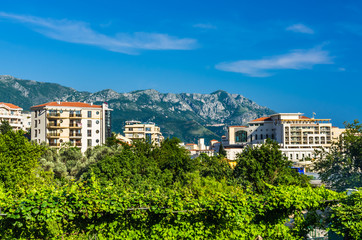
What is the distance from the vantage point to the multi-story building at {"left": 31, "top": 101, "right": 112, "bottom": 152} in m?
68.1

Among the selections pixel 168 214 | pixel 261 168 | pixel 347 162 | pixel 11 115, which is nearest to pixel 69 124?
pixel 11 115

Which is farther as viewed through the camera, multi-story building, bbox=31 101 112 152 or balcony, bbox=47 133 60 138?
multi-story building, bbox=31 101 112 152

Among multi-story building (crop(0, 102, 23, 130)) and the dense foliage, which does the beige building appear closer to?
multi-story building (crop(0, 102, 23, 130))

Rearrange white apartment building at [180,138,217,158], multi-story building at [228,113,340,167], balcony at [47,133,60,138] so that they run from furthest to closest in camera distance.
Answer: white apartment building at [180,138,217,158], multi-story building at [228,113,340,167], balcony at [47,133,60,138]

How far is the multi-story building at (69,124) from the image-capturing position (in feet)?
223

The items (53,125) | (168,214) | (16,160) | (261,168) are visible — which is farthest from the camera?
(53,125)

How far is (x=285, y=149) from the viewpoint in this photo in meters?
106

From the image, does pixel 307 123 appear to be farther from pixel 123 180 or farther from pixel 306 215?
pixel 306 215

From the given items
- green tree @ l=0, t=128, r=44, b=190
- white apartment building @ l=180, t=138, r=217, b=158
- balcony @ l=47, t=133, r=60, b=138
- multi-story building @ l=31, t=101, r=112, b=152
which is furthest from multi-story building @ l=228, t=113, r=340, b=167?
green tree @ l=0, t=128, r=44, b=190

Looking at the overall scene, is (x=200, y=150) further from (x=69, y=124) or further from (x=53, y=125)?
(x=53, y=125)

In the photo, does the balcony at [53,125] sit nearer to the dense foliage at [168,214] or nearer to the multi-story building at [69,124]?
the multi-story building at [69,124]

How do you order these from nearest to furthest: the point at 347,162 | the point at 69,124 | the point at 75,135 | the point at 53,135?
1. the point at 347,162
2. the point at 53,135
3. the point at 75,135
4. the point at 69,124

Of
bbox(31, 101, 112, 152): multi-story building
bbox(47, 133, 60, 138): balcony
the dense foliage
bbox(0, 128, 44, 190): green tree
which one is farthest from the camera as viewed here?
bbox(31, 101, 112, 152): multi-story building

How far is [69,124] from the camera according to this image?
69.1 meters
